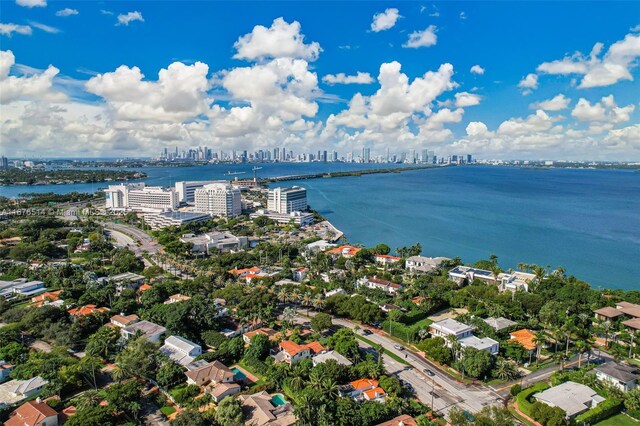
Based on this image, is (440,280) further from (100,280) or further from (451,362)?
(100,280)

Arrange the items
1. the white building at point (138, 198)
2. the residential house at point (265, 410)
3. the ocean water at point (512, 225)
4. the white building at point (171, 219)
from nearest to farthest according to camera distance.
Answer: the residential house at point (265, 410)
the ocean water at point (512, 225)
the white building at point (171, 219)
the white building at point (138, 198)

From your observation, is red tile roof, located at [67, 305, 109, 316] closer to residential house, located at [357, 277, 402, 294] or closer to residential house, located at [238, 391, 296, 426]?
residential house, located at [238, 391, 296, 426]

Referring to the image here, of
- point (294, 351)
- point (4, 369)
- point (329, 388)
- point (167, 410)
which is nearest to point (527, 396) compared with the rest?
point (329, 388)

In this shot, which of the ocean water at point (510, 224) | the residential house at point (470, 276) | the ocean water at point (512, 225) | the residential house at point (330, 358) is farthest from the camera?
the ocean water at point (510, 224)

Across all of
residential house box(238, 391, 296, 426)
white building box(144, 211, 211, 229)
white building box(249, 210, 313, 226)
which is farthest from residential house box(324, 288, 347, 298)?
white building box(144, 211, 211, 229)

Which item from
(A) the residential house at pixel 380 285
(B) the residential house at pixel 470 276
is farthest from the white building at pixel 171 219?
(B) the residential house at pixel 470 276

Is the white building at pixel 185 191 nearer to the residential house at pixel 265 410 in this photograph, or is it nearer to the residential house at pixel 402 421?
the residential house at pixel 265 410

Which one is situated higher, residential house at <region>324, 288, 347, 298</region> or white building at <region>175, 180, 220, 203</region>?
white building at <region>175, 180, 220, 203</region>
